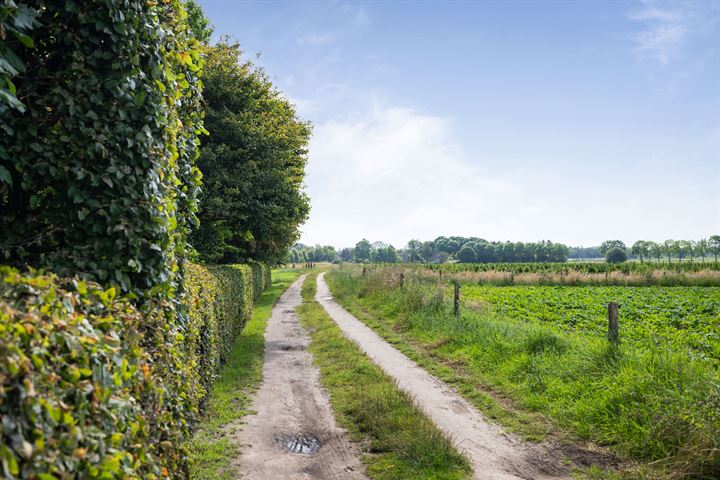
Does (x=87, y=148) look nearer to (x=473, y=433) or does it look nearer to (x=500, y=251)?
(x=473, y=433)

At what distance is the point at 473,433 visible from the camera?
705cm

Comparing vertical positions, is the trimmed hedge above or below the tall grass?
above

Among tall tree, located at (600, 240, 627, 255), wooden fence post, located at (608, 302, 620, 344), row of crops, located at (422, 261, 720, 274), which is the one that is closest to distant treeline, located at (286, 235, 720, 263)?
tall tree, located at (600, 240, 627, 255)

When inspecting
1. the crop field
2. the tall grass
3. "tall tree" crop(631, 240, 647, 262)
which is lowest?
the crop field

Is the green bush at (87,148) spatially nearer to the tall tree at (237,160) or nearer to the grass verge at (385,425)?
the grass verge at (385,425)

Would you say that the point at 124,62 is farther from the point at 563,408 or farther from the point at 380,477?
the point at 563,408

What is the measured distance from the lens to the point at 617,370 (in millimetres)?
7820

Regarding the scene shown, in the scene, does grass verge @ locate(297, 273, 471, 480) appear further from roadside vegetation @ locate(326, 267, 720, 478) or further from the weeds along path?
roadside vegetation @ locate(326, 267, 720, 478)

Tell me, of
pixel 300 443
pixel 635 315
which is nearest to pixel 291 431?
pixel 300 443

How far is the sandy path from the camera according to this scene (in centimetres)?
589

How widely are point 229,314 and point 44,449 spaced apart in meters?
10.1

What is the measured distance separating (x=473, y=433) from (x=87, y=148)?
6447 millimetres

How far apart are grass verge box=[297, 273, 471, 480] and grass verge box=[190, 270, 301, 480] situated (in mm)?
1705

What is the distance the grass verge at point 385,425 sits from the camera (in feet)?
18.8
